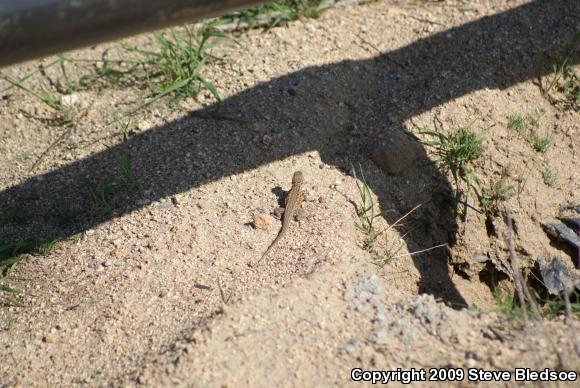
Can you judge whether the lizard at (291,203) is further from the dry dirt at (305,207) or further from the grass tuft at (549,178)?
the grass tuft at (549,178)

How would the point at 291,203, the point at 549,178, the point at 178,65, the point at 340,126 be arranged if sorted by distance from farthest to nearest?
the point at 178,65
the point at 340,126
the point at 549,178
the point at 291,203

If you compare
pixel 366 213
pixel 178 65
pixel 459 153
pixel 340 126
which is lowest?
pixel 366 213

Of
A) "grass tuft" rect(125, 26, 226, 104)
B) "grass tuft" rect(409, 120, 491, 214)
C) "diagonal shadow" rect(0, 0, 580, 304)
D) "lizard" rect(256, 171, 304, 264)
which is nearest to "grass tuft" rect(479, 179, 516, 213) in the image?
"grass tuft" rect(409, 120, 491, 214)

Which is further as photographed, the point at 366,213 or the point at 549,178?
the point at 549,178

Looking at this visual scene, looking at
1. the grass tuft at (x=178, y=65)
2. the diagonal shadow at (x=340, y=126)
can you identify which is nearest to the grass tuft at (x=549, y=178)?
the diagonal shadow at (x=340, y=126)

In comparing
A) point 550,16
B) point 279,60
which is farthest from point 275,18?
point 550,16

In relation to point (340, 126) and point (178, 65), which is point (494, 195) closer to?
point (340, 126)

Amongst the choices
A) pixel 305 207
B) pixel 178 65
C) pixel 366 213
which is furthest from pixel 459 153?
pixel 178 65
